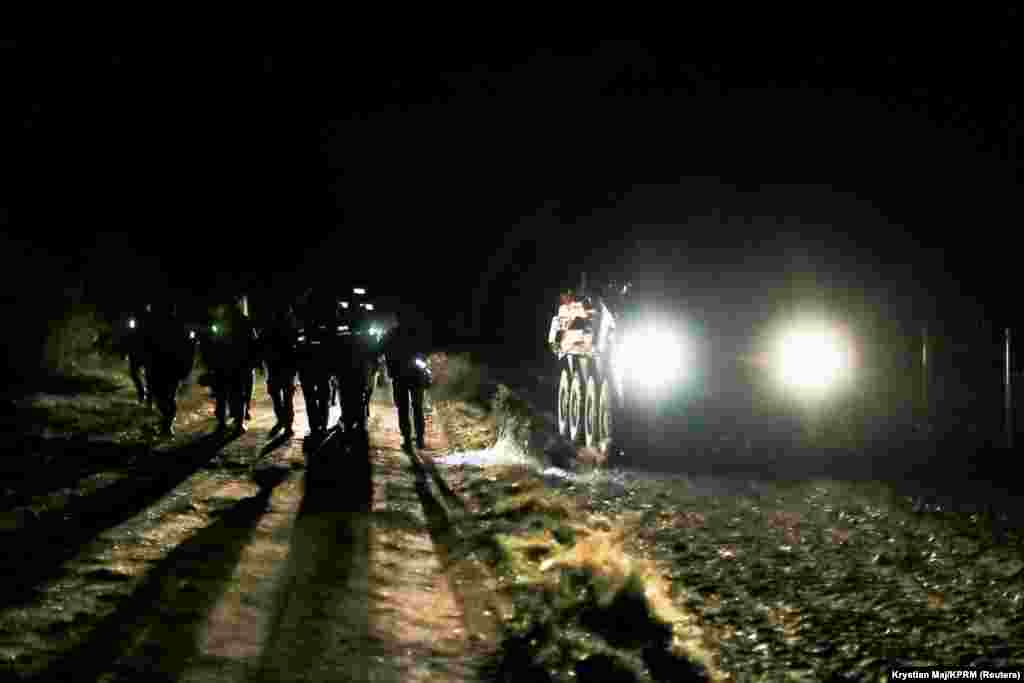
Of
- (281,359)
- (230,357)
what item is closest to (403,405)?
(281,359)

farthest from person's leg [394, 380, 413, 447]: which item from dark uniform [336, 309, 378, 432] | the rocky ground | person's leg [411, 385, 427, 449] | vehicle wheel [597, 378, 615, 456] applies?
vehicle wheel [597, 378, 615, 456]

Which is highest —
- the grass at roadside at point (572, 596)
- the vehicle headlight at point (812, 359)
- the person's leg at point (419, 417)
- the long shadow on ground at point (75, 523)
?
the vehicle headlight at point (812, 359)

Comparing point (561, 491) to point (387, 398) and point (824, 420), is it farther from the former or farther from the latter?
point (387, 398)

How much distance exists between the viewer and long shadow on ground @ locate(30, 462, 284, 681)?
5.29m

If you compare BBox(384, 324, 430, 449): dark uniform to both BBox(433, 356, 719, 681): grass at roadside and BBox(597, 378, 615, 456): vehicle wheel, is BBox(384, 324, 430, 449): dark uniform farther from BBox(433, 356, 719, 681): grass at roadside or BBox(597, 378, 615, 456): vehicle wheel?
BBox(433, 356, 719, 681): grass at roadside

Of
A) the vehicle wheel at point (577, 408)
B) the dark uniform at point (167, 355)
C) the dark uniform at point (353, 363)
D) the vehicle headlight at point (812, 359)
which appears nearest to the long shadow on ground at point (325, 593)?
the dark uniform at point (353, 363)

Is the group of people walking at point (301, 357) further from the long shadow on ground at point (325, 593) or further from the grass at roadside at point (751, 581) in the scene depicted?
the grass at roadside at point (751, 581)

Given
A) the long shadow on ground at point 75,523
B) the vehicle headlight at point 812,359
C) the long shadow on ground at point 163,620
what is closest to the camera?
the long shadow on ground at point 163,620

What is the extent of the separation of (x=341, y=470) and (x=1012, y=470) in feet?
24.9

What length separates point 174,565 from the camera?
24.3 ft

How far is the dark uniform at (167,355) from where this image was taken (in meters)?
14.7

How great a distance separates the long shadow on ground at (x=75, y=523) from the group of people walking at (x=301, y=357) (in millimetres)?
2093

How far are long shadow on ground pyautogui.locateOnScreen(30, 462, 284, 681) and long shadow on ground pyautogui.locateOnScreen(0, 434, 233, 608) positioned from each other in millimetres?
736

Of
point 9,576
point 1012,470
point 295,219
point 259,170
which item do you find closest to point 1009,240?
point 1012,470
